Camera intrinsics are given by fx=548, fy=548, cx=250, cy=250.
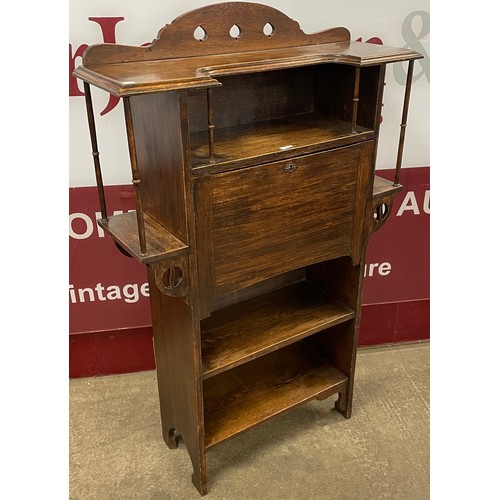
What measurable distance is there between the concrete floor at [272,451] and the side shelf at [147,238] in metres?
0.95

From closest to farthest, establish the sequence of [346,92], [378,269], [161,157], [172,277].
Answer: [161,157] < [172,277] < [346,92] < [378,269]

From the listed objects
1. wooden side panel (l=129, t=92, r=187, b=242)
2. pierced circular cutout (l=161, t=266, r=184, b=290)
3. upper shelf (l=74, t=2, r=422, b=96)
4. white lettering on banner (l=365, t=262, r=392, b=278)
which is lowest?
white lettering on banner (l=365, t=262, r=392, b=278)

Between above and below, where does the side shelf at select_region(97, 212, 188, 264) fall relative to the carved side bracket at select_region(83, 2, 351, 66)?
below

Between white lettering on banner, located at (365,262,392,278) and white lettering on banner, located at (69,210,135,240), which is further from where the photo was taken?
white lettering on banner, located at (365,262,392,278)

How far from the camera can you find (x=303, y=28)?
231 cm

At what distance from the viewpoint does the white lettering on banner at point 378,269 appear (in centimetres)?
286

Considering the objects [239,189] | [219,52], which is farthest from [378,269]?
[219,52]

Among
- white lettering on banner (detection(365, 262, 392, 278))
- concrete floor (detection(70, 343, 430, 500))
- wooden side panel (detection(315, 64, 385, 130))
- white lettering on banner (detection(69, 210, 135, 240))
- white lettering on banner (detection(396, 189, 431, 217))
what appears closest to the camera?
wooden side panel (detection(315, 64, 385, 130))

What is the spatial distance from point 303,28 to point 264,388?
5.11 feet

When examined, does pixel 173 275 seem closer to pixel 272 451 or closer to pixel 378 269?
pixel 272 451

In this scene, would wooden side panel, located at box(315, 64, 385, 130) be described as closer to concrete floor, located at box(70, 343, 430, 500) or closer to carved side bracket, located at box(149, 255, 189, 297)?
carved side bracket, located at box(149, 255, 189, 297)

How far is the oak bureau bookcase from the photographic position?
171cm

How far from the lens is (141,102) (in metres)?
1.77

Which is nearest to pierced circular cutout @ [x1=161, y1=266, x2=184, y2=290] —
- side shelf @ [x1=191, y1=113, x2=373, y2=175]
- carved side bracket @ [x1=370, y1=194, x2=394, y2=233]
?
side shelf @ [x1=191, y1=113, x2=373, y2=175]
